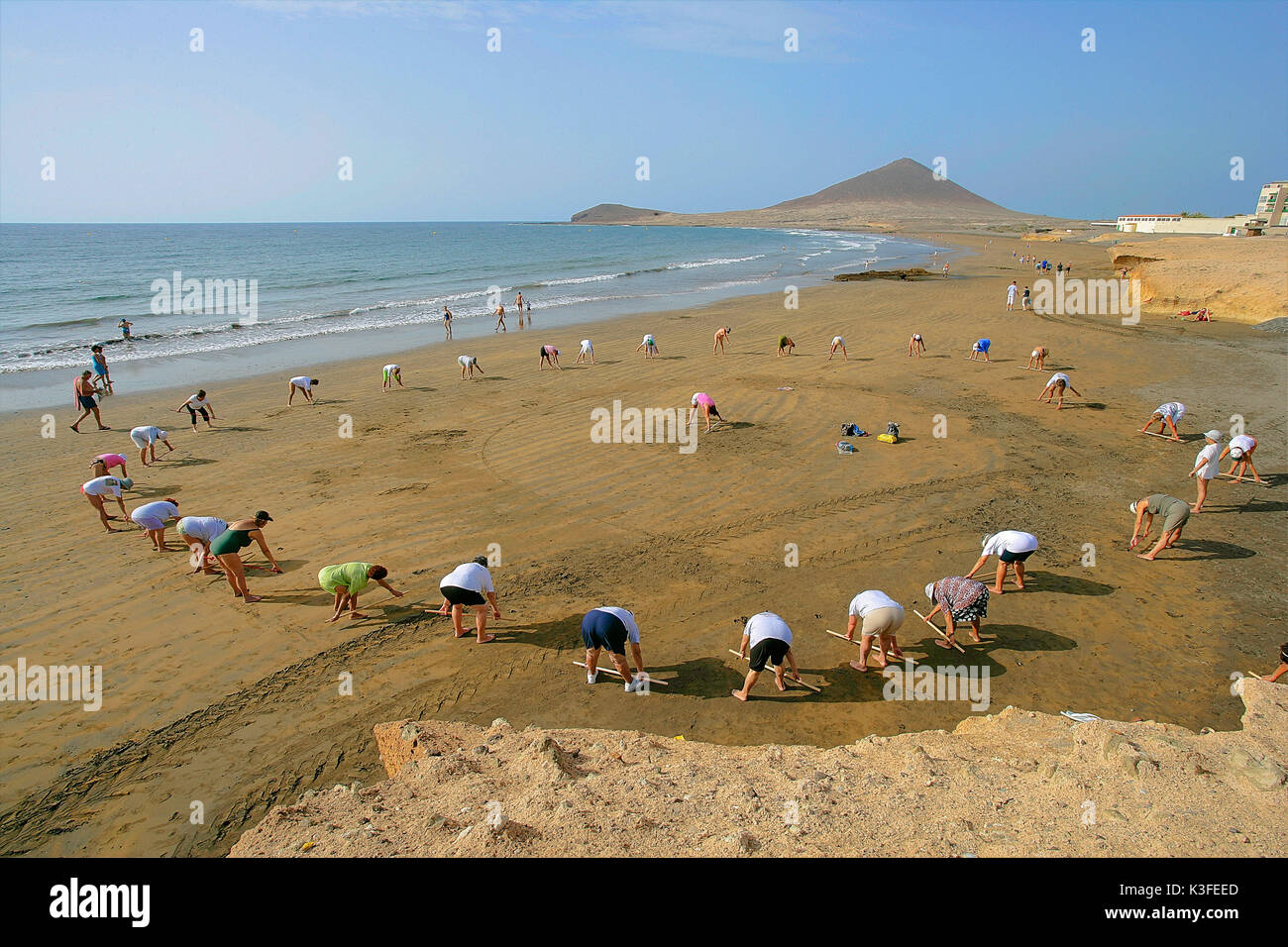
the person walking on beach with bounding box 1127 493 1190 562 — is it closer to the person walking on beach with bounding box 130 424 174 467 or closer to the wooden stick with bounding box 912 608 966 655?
the wooden stick with bounding box 912 608 966 655

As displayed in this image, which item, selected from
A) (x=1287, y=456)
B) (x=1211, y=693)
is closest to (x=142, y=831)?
(x=1211, y=693)

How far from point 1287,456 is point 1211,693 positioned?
10652 millimetres

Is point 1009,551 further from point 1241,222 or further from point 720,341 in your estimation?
point 1241,222

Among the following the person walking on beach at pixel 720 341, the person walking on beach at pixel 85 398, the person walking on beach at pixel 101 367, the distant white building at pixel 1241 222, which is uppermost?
the distant white building at pixel 1241 222

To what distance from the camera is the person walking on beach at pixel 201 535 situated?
9.96 meters

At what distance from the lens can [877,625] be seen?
25.0 feet

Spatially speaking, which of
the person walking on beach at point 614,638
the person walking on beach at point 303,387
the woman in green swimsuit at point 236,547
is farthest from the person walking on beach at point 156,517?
the person walking on beach at point 303,387

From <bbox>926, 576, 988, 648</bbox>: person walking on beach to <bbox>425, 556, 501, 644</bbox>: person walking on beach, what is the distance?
228 inches

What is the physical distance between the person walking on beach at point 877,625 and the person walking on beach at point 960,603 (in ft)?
2.35

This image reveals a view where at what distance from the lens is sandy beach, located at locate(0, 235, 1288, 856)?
23.4 ft

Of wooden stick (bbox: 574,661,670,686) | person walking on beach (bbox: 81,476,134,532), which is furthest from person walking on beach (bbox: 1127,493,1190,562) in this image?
person walking on beach (bbox: 81,476,134,532)

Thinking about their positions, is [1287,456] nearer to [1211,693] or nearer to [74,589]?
[1211,693]

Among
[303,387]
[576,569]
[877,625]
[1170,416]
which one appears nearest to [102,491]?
[303,387]

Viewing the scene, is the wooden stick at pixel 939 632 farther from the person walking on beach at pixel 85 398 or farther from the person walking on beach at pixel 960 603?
the person walking on beach at pixel 85 398
